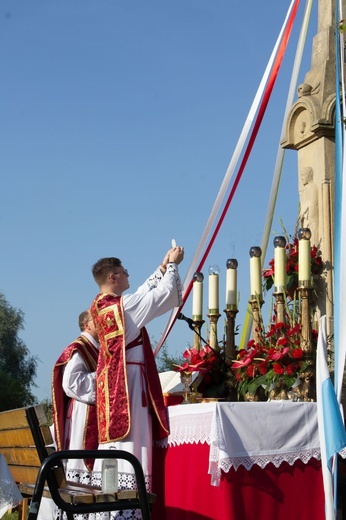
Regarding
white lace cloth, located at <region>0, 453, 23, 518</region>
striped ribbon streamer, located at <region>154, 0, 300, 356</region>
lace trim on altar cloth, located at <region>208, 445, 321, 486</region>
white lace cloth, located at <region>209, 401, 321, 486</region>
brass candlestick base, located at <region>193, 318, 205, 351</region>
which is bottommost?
white lace cloth, located at <region>0, 453, 23, 518</region>

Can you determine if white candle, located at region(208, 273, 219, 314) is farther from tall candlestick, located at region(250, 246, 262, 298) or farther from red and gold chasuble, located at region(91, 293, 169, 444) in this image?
red and gold chasuble, located at region(91, 293, 169, 444)

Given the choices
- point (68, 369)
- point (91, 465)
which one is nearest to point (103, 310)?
point (68, 369)

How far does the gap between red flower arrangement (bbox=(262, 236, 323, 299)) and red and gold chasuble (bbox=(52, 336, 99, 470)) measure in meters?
1.64

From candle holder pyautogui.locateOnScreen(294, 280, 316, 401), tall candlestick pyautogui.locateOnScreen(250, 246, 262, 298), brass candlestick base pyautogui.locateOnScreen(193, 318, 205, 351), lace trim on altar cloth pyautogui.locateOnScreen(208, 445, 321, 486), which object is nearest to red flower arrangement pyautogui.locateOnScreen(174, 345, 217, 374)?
brass candlestick base pyautogui.locateOnScreen(193, 318, 205, 351)

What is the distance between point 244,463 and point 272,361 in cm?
101

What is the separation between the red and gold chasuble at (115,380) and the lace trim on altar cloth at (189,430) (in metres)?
0.06

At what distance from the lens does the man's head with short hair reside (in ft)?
19.4

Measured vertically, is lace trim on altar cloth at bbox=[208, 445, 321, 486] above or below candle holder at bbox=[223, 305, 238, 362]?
below

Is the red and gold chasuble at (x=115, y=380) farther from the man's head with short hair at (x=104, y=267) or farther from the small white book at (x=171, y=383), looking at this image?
the small white book at (x=171, y=383)

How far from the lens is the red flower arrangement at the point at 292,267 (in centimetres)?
696

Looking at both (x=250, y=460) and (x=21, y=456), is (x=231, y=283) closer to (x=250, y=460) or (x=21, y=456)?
(x=250, y=460)

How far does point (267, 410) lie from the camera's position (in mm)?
5359

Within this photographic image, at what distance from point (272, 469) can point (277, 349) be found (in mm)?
1023

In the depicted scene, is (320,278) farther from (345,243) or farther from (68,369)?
(68,369)
